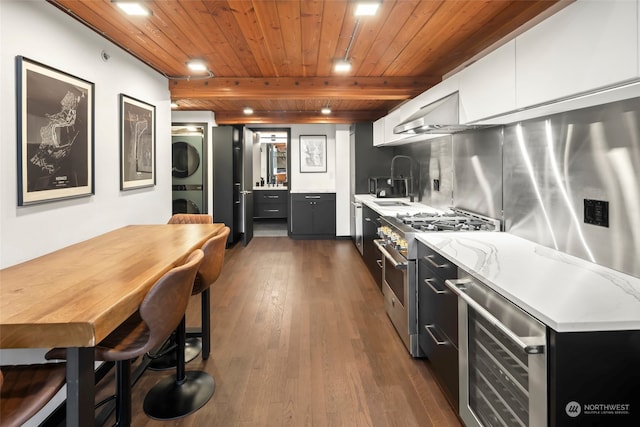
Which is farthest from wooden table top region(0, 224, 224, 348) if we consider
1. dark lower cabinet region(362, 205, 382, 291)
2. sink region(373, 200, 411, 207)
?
sink region(373, 200, 411, 207)

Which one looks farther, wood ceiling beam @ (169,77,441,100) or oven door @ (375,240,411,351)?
wood ceiling beam @ (169,77,441,100)

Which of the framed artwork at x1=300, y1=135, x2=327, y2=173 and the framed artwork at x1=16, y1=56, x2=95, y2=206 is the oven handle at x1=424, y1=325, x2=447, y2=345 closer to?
the framed artwork at x1=16, y1=56, x2=95, y2=206

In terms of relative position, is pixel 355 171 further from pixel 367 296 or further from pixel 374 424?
pixel 374 424

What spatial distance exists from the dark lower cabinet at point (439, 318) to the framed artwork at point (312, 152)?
18.5ft

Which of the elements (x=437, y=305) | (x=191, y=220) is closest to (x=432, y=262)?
(x=437, y=305)

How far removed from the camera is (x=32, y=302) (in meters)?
1.35

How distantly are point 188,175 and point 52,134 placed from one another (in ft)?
15.1

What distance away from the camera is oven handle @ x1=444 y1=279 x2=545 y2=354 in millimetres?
1276

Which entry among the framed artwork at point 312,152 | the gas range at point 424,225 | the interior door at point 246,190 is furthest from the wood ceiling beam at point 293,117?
the gas range at point 424,225

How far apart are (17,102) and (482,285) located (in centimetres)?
244

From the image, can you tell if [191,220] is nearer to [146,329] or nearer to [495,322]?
[146,329]

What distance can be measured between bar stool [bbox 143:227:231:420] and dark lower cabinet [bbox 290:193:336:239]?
519 cm

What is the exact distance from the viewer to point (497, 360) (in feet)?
5.24

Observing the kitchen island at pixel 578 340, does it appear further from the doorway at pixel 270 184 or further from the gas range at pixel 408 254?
the doorway at pixel 270 184
